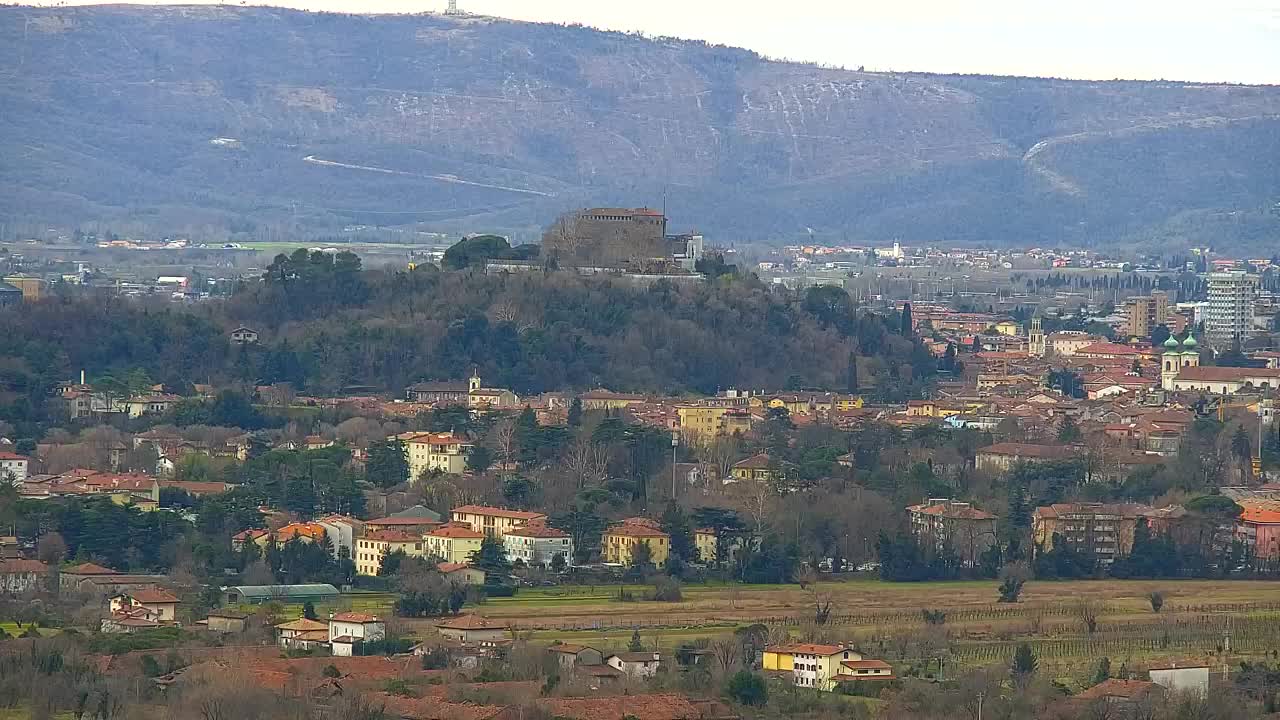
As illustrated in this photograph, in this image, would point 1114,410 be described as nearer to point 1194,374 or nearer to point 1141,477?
point 1194,374

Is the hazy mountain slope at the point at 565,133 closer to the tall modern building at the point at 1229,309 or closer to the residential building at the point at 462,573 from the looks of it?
the tall modern building at the point at 1229,309

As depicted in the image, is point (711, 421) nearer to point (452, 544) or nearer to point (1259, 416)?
point (1259, 416)

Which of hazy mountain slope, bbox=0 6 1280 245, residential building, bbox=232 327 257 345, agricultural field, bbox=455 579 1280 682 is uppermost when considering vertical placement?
hazy mountain slope, bbox=0 6 1280 245

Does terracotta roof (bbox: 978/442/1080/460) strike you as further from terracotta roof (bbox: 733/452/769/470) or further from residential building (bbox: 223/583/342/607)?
residential building (bbox: 223/583/342/607)

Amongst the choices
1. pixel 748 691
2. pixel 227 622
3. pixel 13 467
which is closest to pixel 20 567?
pixel 227 622

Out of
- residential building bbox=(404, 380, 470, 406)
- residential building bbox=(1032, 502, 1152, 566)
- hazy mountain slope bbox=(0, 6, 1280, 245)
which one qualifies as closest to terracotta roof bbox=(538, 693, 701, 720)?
residential building bbox=(1032, 502, 1152, 566)

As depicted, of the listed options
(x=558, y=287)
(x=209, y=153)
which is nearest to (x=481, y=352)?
(x=558, y=287)

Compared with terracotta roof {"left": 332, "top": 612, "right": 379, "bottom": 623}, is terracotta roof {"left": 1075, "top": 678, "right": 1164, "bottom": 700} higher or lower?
lower

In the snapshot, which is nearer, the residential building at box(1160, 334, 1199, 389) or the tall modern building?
the residential building at box(1160, 334, 1199, 389)
